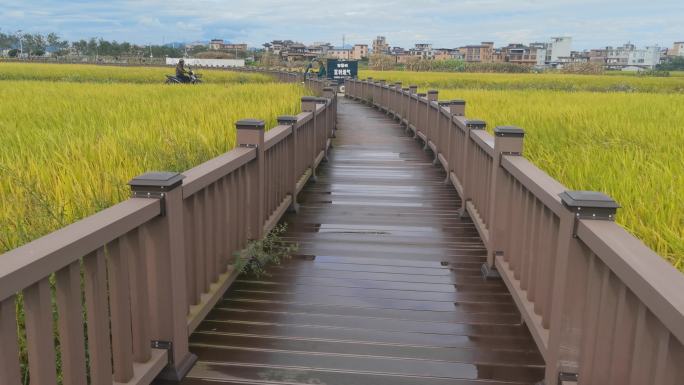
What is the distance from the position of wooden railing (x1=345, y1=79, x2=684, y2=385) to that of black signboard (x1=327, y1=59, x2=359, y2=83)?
92.3 ft

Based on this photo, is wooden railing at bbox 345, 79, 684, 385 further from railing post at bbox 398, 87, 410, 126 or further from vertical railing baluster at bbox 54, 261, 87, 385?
railing post at bbox 398, 87, 410, 126

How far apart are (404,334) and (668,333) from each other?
2.29 meters

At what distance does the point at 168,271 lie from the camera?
3.25 metres

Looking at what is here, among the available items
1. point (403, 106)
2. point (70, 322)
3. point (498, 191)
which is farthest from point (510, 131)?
point (403, 106)

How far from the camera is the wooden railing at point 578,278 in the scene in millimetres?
2043

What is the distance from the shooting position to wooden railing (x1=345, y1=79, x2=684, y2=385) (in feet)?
6.70

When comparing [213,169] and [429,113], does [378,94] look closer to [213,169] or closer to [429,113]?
[429,113]

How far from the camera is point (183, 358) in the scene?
3.49 metres

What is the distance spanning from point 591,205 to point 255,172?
3.05 meters

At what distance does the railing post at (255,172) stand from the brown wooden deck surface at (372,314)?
0.41m

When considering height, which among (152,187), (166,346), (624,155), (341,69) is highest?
(341,69)

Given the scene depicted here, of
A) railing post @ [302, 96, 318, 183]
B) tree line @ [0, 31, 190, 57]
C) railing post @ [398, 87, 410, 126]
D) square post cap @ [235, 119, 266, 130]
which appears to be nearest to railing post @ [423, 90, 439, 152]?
railing post @ [302, 96, 318, 183]

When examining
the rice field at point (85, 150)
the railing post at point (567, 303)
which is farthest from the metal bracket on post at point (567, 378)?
the rice field at point (85, 150)

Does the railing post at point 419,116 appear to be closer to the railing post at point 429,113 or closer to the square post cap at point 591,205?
the railing post at point 429,113
